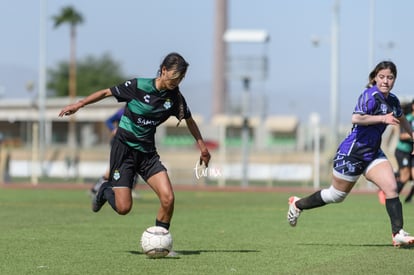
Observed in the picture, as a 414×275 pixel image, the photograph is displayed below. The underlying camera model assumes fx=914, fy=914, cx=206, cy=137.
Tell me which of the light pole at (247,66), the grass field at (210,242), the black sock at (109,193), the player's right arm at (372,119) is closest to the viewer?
the grass field at (210,242)

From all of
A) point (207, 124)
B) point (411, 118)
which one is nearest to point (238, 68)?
point (411, 118)

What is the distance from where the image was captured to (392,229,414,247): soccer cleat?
35.6ft

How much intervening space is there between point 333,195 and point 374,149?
2.68ft

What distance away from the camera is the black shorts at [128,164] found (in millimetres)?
10836

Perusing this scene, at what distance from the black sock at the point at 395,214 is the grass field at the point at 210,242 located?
0.28 meters

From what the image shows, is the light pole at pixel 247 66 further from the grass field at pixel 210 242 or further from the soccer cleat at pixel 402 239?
the soccer cleat at pixel 402 239

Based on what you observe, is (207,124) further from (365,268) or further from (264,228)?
(365,268)

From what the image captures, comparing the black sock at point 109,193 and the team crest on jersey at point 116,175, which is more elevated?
the team crest on jersey at point 116,175

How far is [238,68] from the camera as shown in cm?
4494

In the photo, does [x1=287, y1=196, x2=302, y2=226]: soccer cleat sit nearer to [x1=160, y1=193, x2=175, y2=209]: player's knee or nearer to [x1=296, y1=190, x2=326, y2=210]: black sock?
[x1=296, y1=190, x2=326, y2=210]: black sock

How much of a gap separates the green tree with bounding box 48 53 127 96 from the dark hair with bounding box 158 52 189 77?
402 ft

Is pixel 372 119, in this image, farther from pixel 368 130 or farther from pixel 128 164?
pixel 128 164

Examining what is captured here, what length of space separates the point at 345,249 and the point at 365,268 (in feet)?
6.21

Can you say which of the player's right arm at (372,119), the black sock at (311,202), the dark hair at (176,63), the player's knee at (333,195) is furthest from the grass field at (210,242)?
the dark hair at (176,63)
